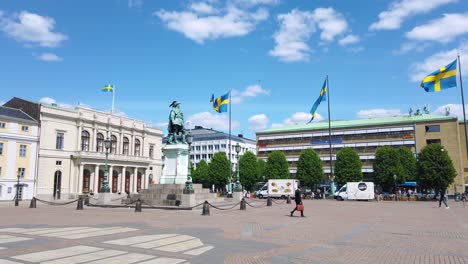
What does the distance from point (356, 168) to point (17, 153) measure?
57.6 meters

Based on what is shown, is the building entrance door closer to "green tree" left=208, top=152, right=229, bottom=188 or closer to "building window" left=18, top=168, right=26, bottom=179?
"building window" left=18, top=168, right=26, bottom=179

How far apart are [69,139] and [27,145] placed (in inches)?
322

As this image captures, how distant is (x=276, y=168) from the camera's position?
7844 cm

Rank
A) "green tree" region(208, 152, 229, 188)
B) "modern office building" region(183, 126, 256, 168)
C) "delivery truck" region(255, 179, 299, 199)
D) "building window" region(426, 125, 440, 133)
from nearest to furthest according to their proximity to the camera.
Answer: "delivery truck" region(255, 179, 299, 199) → "building window" region(426, 125, 440, 133) → "green tree" region(208, 152, 229, 188) → "modern office building" region(183, 126, 256, 168)

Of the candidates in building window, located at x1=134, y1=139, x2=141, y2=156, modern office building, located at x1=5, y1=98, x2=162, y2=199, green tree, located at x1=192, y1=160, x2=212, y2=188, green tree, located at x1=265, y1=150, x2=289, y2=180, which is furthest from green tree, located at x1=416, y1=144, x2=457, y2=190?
building window, located at x1=134, y1=139, x2=141, y2=156

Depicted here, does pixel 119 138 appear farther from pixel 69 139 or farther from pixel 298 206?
pixel 298 206

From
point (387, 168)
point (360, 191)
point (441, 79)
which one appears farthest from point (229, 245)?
point (387, 168)

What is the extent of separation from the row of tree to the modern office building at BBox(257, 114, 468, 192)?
31.5 ft

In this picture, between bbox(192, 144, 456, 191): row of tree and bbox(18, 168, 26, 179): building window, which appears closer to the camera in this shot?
bbox(18, 168, 26, 179): building window

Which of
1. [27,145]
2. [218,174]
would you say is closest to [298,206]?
[27,145]

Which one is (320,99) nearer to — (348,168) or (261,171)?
(348,168)

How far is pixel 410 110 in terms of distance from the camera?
91.8 metres

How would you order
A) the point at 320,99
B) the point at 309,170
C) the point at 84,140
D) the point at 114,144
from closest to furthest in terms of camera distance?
1. the point at 320,99
2. the point at 84,140
3. the point at 114,144
4. the point at 309,170

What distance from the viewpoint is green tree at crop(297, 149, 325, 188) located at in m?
75.9
